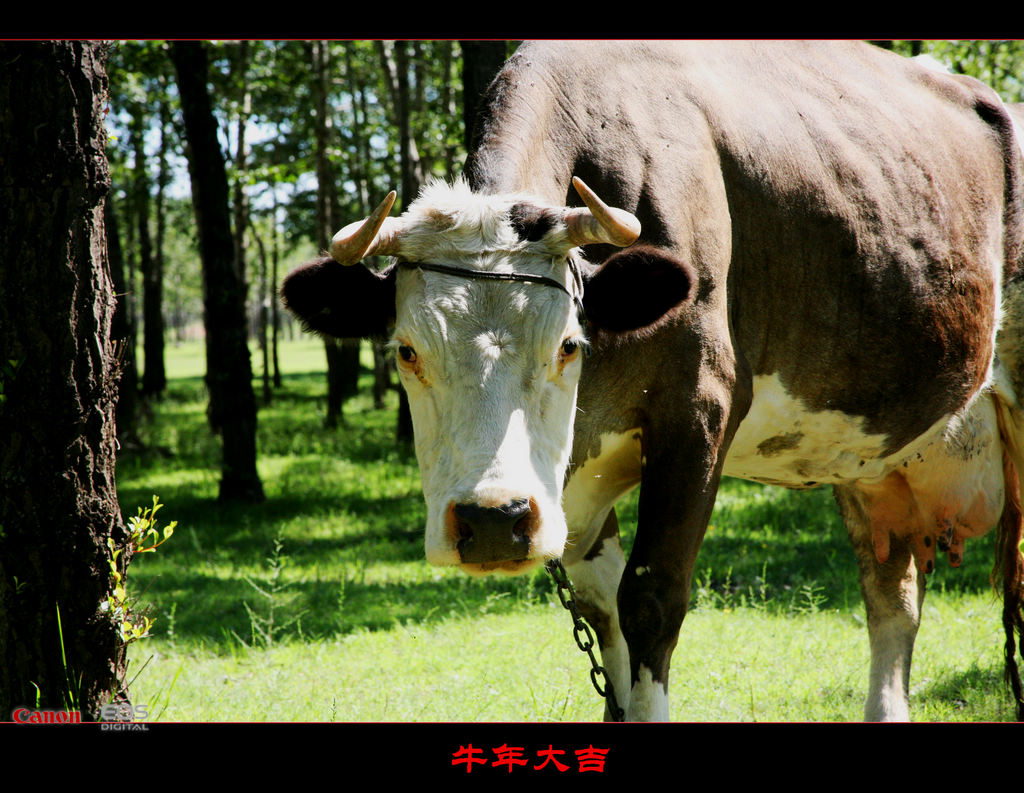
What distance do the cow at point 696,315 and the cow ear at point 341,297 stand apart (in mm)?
11

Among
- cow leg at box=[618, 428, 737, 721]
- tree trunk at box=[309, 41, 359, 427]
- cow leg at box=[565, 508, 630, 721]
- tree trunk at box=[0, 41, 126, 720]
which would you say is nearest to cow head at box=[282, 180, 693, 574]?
cow leg at box=[618, 428, 737, 721]

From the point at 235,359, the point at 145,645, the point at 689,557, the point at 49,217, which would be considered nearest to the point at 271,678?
the point at 145,645

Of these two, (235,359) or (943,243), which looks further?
(235,359)

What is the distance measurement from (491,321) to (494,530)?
2.25 ft

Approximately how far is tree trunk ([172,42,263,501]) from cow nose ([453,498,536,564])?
8.51m

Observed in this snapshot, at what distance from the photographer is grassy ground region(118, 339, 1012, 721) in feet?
16.9

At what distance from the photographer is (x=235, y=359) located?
10.9m

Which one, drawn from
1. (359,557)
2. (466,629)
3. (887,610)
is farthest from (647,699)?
(359,557)

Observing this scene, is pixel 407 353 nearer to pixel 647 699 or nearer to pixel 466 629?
pixel 647 699

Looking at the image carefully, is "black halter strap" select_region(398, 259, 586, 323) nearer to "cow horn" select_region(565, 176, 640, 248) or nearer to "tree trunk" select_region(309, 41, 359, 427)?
"cow horn" select_region(565, 176, 640, 248)

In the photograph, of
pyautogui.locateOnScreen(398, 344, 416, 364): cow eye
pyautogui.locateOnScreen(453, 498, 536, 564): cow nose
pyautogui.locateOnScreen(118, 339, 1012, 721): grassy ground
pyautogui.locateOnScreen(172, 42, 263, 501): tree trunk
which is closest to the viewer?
pyautogui.locateOnScreen(453, 498, 536, 564): cow nose

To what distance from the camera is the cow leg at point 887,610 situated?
501 centimetres
